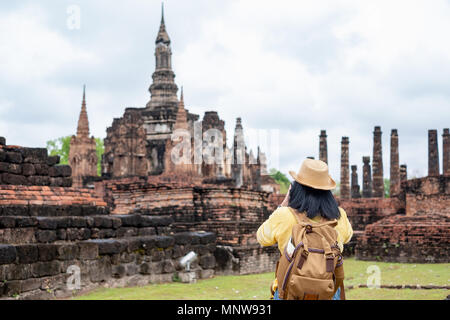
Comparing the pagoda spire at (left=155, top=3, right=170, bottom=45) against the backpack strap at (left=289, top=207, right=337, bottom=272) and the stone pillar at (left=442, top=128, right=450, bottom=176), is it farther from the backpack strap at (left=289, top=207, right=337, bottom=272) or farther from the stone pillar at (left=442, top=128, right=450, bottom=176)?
the backpack strap at (left=289, top=207, right=337, bottom=272)

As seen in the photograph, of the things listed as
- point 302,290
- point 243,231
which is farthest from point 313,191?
point 243,231

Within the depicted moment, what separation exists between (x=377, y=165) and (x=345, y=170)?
2.09 metres

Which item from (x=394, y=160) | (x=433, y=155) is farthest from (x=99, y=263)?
(x=394, y=160)

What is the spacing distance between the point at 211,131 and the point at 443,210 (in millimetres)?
17918

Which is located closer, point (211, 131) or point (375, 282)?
point (375, 282)

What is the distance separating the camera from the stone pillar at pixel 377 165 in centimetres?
3158

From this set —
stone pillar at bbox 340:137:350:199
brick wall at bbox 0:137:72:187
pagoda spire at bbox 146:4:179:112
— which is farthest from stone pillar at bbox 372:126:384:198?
brick wall at bbox 0:137:72:187

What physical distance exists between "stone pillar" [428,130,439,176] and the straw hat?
2789 cm

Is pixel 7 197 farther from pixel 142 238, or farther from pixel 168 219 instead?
pixel 168 219

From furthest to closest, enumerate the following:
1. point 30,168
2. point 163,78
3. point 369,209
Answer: point 163,78 → point 369,209 → point 30,168

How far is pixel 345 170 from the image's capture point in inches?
1316

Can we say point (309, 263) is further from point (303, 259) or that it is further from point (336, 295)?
point (336, 295)

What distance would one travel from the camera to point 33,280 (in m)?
7.50
